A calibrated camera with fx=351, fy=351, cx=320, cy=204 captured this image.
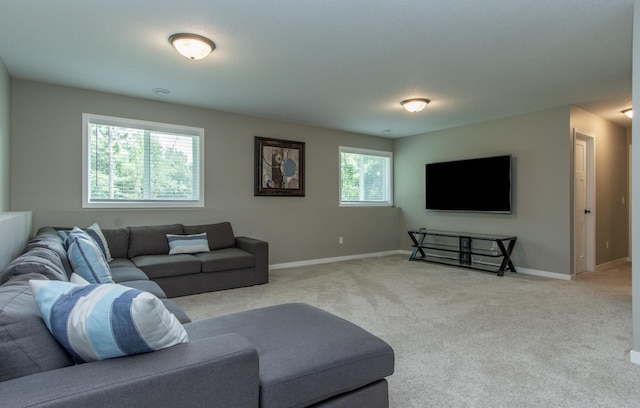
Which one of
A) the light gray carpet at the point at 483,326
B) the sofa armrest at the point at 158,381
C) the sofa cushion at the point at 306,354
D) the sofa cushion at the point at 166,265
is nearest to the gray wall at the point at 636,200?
the light gray carpet at the point at 483,326

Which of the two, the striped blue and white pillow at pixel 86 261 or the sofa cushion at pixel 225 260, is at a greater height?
the striped blue and white pillow at pixel 86 261

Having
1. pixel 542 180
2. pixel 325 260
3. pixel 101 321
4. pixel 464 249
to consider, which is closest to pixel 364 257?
pixel 325 260

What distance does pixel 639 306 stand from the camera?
92.4 inches

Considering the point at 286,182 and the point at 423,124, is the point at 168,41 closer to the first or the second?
the point at 286,182

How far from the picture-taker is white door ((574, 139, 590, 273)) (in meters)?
5.14

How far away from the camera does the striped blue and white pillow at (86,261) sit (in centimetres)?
237

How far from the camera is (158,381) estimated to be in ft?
3.37

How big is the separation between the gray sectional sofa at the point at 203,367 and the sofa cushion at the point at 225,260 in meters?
2.33

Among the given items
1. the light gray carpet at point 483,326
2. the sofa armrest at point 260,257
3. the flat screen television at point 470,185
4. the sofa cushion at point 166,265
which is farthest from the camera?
the flat screen television at point 470,185

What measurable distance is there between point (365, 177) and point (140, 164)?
403cm

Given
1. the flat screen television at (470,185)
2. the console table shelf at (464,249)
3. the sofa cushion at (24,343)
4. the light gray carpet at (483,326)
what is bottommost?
the light gray carpet at (483,326)

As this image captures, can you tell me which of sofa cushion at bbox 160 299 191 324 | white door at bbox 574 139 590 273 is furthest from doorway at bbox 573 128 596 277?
sofa cushion at bbox 160 299 191 324

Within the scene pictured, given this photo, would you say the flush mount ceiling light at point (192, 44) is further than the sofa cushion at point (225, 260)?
No

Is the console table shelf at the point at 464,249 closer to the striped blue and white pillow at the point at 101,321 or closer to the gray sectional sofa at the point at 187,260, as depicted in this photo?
the gray sectional sofa at the point at 187,260
